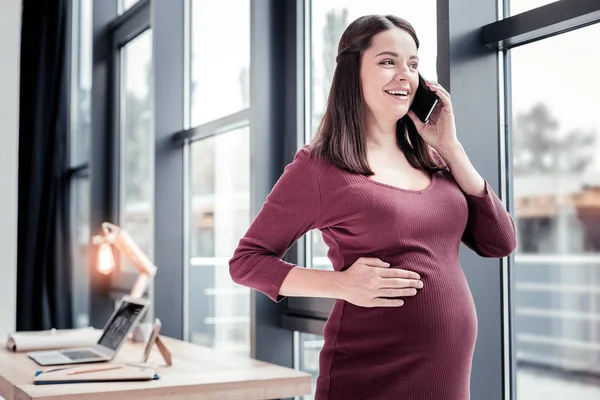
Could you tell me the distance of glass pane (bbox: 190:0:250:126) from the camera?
3121 mm

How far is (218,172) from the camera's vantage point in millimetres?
3299

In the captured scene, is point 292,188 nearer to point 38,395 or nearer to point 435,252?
point 435,252

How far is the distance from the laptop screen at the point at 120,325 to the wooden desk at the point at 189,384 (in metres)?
0.18

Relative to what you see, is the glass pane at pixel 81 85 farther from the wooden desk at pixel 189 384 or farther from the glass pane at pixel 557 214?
the glass pane at pixel 557 214

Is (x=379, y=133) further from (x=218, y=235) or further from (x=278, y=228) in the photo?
(x=218, y=235)

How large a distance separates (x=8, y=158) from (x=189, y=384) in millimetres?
3115

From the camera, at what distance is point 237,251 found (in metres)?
1.60

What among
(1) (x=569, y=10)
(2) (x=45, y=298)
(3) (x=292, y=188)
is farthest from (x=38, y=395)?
(2) (x=45, y=298)

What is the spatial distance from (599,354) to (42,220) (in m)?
3.78

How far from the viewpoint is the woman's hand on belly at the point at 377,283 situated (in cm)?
143

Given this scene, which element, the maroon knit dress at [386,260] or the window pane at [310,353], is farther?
the window pane at [310,353]

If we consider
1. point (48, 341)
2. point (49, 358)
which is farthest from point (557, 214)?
point (48, 341)

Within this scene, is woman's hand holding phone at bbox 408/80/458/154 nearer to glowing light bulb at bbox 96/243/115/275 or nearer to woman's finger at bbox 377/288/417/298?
woman's finger at bbox 377/288/417/298

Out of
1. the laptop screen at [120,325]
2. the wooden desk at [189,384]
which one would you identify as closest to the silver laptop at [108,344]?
the laptop screen at [120,325]
